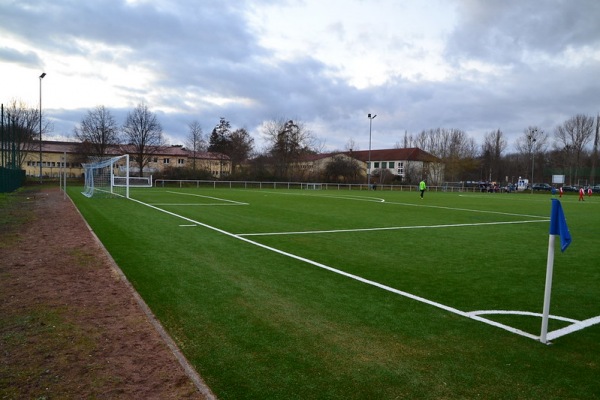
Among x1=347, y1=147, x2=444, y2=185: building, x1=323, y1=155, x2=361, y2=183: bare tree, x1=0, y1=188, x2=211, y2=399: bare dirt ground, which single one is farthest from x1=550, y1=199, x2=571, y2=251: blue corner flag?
x1=323, y1=155, x2=361, y2=183: bare tree

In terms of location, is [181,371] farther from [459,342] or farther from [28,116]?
[28,116]

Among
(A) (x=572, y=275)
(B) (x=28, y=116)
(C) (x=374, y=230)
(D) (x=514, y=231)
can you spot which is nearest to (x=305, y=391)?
(A) (x=572, y=275)

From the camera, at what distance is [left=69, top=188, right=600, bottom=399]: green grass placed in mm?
3580

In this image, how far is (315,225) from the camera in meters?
14.8

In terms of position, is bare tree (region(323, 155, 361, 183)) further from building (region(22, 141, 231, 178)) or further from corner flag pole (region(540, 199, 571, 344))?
corner flag pole (region(540, 199, 571, 344))

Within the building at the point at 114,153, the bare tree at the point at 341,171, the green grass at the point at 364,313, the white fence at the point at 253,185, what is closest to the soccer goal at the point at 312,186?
the white fence at the point at 253,185

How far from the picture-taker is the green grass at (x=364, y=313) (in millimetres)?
3580

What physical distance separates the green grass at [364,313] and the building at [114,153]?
65282 millimetres

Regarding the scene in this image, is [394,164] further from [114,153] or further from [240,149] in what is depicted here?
[114,153]

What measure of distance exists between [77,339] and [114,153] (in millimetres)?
77717

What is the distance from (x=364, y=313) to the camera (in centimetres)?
539

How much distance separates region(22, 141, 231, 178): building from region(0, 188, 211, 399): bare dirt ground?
6671cm

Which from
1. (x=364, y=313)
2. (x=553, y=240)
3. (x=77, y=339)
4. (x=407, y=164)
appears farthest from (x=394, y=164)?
(x=77, y=339)

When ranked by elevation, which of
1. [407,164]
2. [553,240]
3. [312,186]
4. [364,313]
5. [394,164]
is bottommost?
[364,313]
